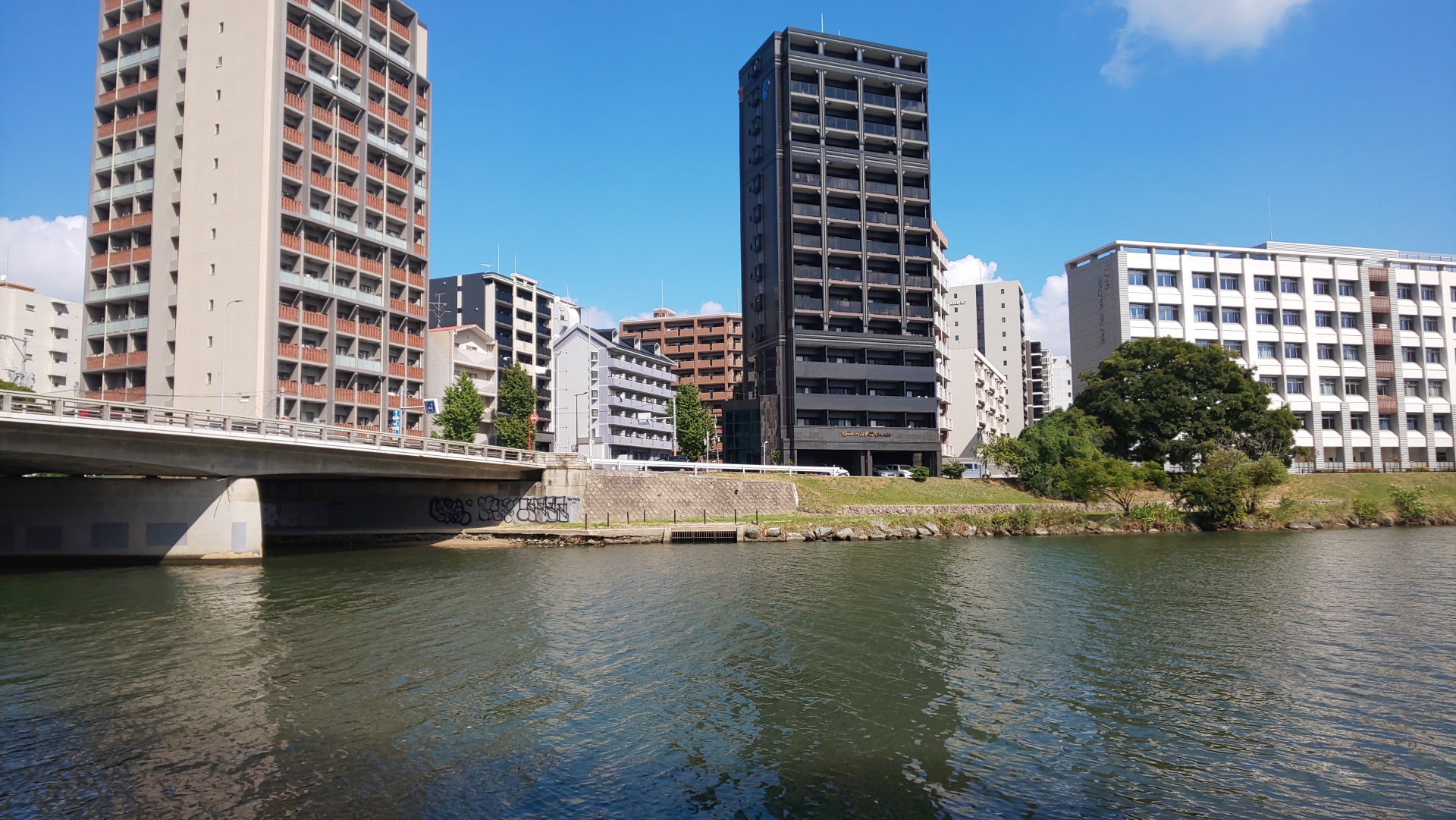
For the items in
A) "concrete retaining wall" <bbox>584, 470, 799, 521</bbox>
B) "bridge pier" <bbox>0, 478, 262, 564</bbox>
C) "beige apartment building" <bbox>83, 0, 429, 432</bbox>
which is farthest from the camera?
"beige apartment building" <bbox>83, 0, 429, 432</bbox>

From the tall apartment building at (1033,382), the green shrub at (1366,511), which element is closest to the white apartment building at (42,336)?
the green shrub at (1366,511)

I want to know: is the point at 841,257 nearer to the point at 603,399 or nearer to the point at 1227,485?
the point at 603,399

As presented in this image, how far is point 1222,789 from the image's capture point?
14.8 m

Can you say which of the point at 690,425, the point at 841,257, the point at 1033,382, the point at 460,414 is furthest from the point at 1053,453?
the point at 1033,382

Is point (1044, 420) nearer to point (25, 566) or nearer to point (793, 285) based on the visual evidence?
point (793, 285)

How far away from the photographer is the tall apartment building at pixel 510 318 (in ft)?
403

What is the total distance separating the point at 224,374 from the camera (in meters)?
71.6

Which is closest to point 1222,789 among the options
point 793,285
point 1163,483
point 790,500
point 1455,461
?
point 790,500

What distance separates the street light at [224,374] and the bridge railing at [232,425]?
12.5m

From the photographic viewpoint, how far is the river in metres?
14.7

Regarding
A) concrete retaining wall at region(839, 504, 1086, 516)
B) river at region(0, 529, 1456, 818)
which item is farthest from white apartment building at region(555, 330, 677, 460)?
river at region(0, 529, 1456, 818)

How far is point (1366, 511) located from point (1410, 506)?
16.1 ft

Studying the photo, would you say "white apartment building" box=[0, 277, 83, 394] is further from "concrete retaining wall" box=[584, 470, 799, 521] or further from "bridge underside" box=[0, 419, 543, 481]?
"concrete retaining wall" box=[584, 470, 799, 521]

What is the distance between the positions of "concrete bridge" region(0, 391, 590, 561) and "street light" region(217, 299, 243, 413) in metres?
15.6
